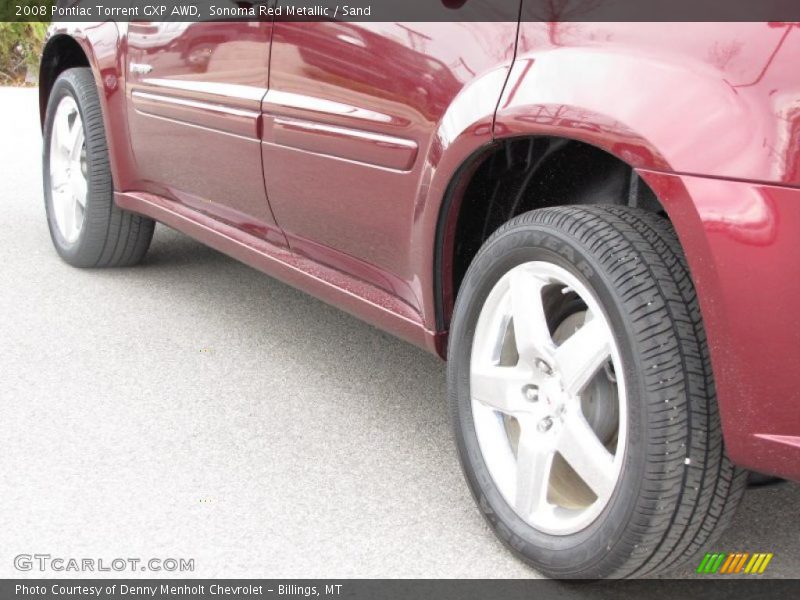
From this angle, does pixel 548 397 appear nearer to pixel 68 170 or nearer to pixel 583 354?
pixel 583 354

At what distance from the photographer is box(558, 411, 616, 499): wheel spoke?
2102 mm

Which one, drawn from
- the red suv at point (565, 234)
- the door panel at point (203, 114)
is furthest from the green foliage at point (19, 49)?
the red suv at point (565, 234)

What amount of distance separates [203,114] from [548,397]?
5.51 feet

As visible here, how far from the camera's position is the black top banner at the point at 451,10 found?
70.9 inches

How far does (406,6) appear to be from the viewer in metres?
2.53

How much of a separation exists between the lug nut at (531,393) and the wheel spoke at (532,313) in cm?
8

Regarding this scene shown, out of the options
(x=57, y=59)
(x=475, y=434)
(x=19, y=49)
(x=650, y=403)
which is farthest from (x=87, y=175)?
(x=19, y=49)

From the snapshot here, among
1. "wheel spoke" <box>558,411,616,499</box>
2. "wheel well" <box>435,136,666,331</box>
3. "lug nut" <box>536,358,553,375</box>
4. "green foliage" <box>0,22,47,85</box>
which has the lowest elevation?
"green foliage" <box>0,22,47,85</box>

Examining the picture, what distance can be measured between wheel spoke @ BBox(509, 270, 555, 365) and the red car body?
29 centimetres

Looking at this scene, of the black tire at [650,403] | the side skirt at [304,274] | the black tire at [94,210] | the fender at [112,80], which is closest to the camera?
the black tire at [650,403]

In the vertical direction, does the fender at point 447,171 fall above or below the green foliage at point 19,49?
above

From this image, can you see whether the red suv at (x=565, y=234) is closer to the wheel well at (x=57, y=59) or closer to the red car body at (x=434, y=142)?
the red car body at (x=434, y=142)

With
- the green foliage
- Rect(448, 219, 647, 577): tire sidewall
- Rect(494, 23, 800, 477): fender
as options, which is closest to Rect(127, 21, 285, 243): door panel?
Rect(448, 219, 647, 577): tire sidewall

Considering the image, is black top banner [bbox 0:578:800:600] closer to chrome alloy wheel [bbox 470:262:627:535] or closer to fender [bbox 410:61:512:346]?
chrome alloy wheel [bbox 470:262:627:535]
